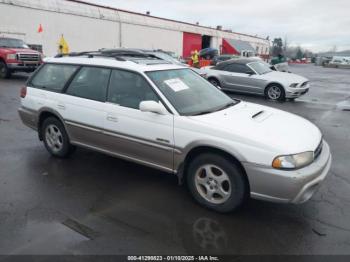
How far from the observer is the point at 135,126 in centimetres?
405

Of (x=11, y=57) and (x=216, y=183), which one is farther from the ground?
(x=11, y=57)

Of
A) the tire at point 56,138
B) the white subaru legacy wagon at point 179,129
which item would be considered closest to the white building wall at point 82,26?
the tire at point 56,138

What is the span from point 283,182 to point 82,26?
2697 centimetres

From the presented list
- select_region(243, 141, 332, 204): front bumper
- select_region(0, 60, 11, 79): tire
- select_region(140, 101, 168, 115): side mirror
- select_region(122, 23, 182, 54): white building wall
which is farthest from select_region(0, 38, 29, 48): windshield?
select_region(243, 141, 332, 204): front bumper

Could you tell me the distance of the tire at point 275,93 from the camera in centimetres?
1186

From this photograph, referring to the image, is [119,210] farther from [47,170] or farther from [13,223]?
[47,170]

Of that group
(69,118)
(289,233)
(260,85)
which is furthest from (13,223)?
(260,85)

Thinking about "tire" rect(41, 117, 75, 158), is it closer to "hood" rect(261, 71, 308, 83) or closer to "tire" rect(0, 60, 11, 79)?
"hood" rect(261, 71, 308, 83)

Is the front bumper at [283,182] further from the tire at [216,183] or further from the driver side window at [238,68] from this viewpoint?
the driver side window at [238,68]

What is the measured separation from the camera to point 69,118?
479cm

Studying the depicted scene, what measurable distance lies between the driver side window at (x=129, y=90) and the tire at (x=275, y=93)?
8833mm

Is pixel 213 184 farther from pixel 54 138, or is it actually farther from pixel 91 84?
pixel 54 138

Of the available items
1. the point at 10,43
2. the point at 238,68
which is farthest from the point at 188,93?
the point at 10,43

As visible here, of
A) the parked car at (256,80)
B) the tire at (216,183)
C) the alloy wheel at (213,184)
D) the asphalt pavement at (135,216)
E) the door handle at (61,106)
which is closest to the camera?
the asphalt pavement at (135,216)
